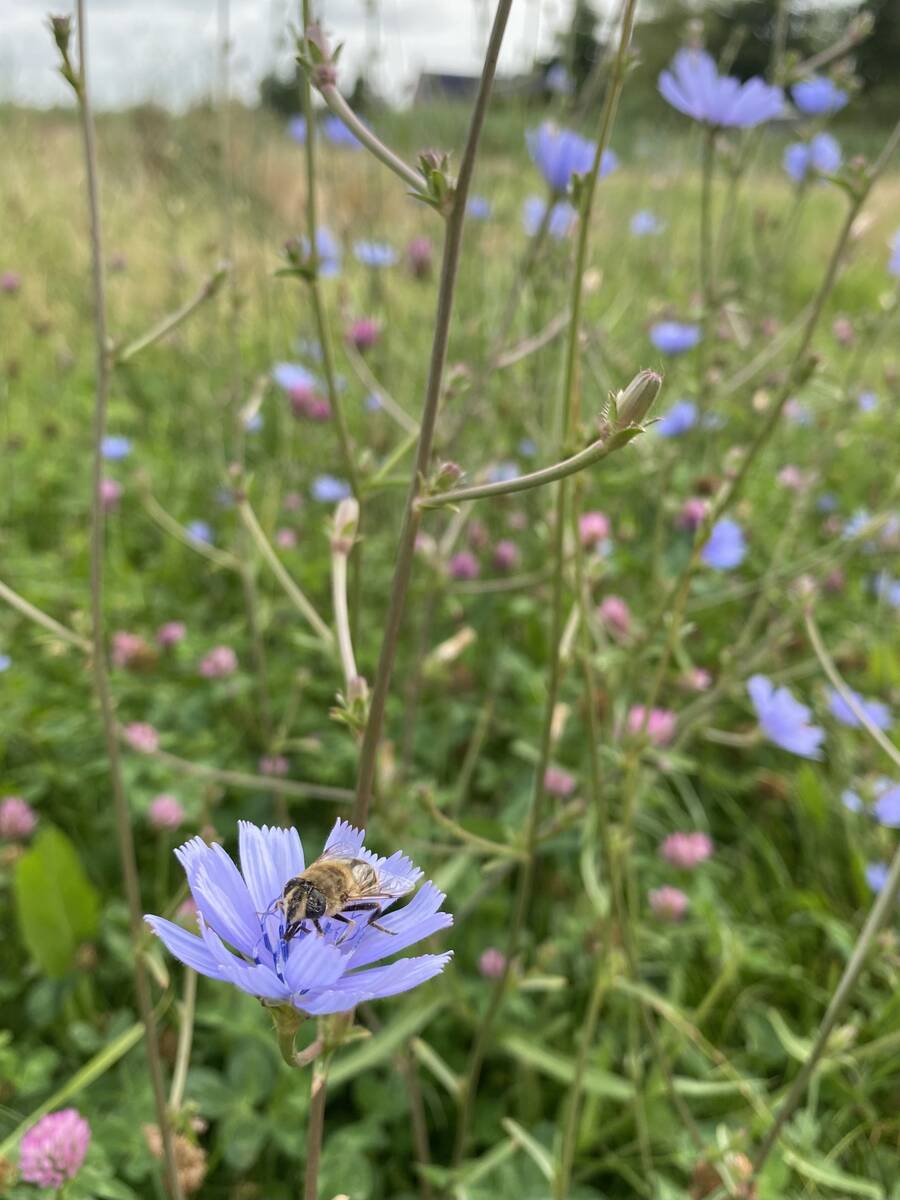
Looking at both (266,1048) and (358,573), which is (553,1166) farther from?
(358,573)

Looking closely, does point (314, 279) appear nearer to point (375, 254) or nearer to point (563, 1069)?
point (563, 1069)

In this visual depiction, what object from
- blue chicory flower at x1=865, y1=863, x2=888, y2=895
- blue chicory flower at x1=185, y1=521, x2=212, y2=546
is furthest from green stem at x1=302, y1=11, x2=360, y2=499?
blue chicory flower at x1=185, y1=521, x2=212, y2=546

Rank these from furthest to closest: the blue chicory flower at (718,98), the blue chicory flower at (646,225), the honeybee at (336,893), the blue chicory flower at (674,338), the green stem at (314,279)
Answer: the blue chicory flower at (646,225) → the blue chicory flower at (674,338) → the blue chicory flower at (718,98) → the green stem at (314,279) → the honeybee at (336,893)

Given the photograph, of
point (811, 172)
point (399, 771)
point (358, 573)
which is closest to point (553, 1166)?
point (399, 771)

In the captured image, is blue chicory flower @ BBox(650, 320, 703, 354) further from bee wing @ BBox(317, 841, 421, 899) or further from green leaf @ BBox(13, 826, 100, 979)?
bee wing @ BBox(317, 841, 421, 899)

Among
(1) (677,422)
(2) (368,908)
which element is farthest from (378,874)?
(1) (677,422)

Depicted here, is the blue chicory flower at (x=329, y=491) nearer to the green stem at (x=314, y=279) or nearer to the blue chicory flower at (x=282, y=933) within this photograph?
the green stem at (x=314, y=279)

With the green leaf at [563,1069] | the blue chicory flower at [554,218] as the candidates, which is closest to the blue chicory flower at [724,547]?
the blue chicory flower at [554,218]
